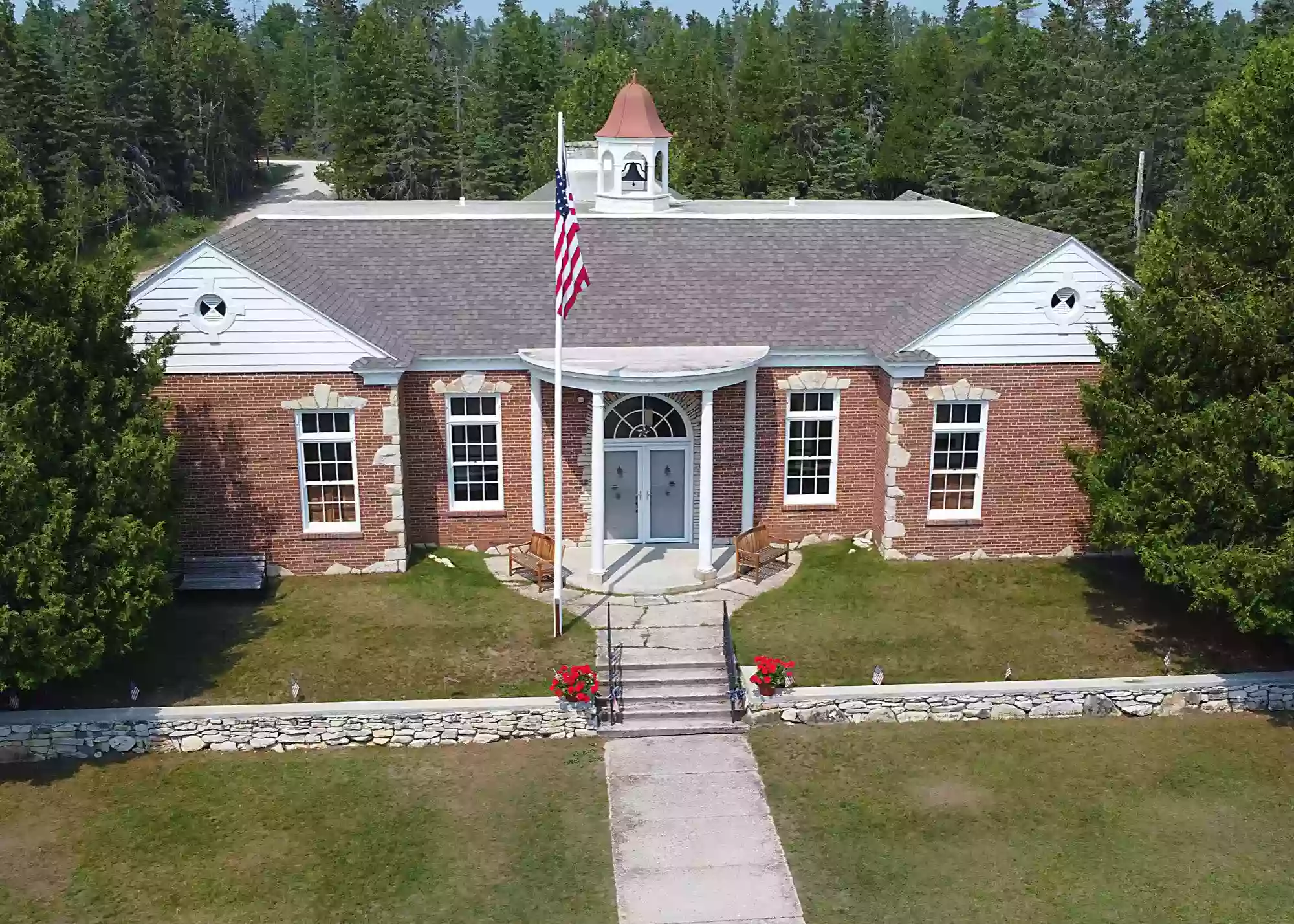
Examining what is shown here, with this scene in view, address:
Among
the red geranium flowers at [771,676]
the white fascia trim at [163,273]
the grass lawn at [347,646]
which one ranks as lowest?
the grass lawn at [347,646]

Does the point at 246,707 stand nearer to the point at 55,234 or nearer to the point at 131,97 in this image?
the point at 55,234

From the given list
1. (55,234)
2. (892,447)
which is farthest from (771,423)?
(55,234)

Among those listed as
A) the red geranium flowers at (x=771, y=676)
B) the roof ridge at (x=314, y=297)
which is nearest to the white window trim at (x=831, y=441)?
the red geranium flowers at (x=771, y=676)

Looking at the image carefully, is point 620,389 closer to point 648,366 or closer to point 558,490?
point 648,366

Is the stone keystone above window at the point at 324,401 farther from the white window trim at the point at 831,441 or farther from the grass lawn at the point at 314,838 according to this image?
the white window trim at the point at 831,441

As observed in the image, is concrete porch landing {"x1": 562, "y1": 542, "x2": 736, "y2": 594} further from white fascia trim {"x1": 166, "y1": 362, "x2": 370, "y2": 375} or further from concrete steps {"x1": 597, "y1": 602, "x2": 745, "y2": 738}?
white fascia trim {"x1": 166, "y1": 362, "x2": 370, "y2": 375}

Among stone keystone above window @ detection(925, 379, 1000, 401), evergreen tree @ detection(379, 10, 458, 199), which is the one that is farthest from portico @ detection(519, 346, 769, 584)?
evergreen tree @ detection(379, 10, 458, 199)
